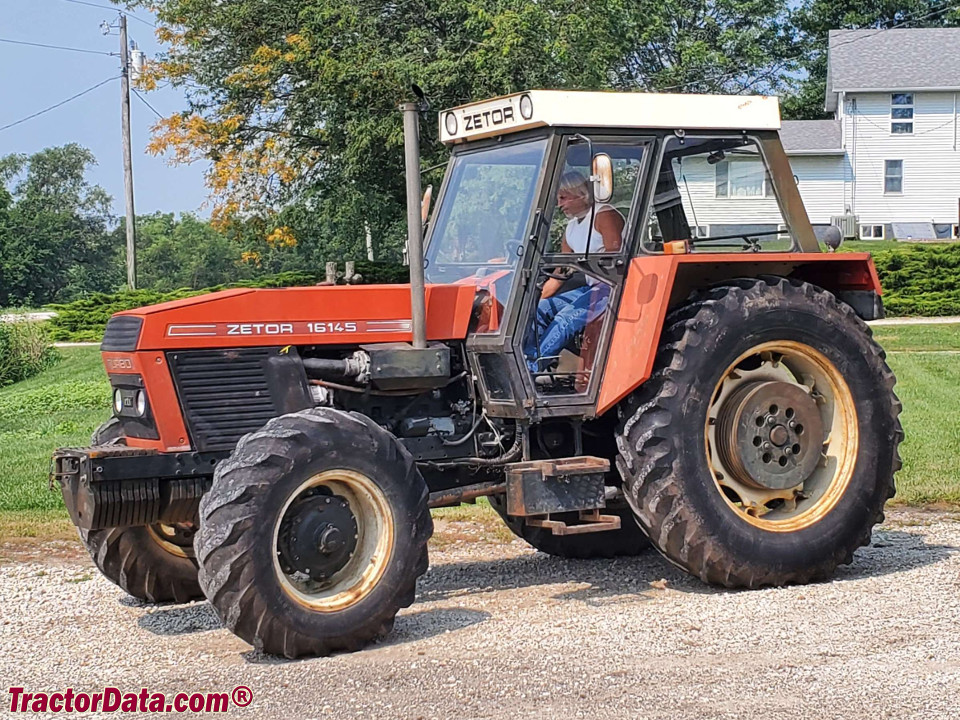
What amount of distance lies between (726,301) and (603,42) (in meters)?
23.3

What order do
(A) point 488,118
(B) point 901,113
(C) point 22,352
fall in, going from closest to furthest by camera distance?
(A) point 488,118 → (C) point 22,352 → (B) point 901,113

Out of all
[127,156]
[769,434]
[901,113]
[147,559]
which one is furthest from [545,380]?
[901,113]

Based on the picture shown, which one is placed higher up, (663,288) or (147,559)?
(663,288)

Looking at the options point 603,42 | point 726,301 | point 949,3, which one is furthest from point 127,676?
point 949,3

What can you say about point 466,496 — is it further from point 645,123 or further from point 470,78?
point 470,78

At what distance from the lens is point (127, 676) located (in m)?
5.96

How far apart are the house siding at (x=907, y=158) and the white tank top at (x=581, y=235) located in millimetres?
40232

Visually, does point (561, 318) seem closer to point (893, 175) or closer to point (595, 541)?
point (595, 541)

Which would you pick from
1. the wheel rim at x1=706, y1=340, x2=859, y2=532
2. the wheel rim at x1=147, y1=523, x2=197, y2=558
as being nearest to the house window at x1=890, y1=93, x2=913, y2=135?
the wheel rim at x1=706, y1=340, x2=859, y2=532

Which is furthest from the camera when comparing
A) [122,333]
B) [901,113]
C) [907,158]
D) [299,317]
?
[901,113]

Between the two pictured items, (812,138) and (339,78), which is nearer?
(339,78)

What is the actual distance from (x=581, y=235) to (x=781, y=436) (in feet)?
A: 5.26

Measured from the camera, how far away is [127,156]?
130 feet

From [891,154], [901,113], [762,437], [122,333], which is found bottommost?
[762,437]
